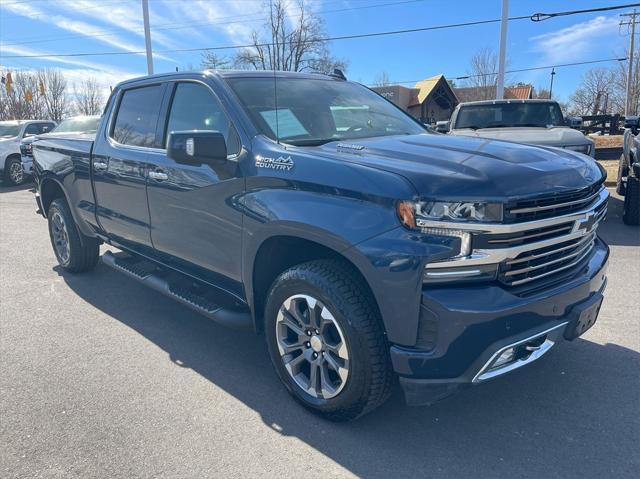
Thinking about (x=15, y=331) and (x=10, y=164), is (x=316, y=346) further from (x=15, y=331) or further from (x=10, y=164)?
(x=10, y=164)

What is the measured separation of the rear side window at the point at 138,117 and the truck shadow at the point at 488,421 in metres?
1.67

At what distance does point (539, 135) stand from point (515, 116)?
1470 mm

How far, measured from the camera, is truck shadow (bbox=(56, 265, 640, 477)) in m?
2.61

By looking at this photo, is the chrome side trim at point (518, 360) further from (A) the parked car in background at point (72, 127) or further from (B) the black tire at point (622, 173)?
(A) the parked car in background at point (72, 127)

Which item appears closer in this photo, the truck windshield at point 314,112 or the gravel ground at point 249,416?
the gravel ground at point 249,416

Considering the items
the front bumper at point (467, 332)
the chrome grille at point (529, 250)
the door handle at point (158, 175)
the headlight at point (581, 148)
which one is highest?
the headlight at point (581, 148)

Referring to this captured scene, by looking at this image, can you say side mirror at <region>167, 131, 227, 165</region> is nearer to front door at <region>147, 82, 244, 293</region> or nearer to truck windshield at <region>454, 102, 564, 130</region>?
front door at <region>147, 82, 244, 293</region>

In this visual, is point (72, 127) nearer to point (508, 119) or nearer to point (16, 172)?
point (16, 172)

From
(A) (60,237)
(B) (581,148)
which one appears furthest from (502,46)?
(A) (60,237)

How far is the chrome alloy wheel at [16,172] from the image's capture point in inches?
623

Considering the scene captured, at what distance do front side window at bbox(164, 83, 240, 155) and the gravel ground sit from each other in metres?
1.59

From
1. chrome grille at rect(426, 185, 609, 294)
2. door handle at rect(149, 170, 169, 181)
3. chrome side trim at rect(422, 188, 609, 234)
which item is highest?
door handle at rect(149, 170, 169, 181)

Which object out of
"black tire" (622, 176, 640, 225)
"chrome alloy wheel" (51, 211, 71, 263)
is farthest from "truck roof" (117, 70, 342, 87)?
"black tire" (622, 176, 640, 225)

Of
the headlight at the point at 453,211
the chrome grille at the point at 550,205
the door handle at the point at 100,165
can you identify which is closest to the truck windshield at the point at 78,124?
the door handle at the point at 100,165
